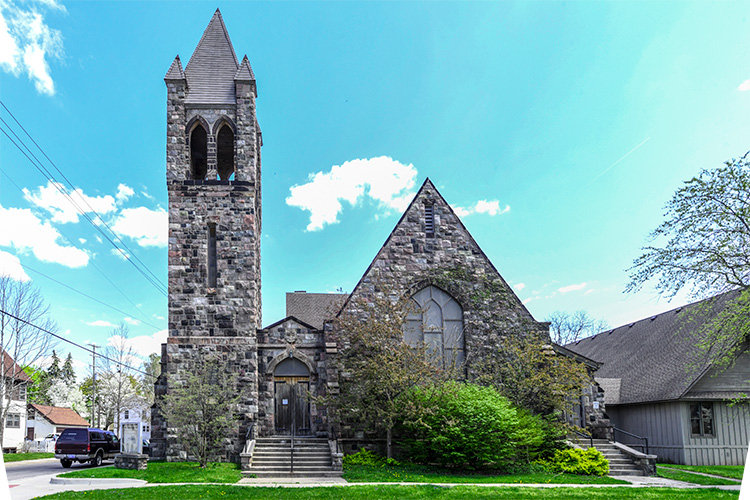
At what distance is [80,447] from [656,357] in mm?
24560

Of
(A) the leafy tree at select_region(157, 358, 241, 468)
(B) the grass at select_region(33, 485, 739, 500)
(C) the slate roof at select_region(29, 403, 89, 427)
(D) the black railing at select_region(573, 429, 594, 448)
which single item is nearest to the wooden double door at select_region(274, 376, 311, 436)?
(A) the leafy tree at select_region(157, 358, 241, 468)

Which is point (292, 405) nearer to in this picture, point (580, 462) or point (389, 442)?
point (389, 442)

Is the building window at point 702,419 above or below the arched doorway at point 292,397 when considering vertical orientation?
below

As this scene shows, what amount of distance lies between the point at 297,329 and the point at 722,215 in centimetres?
1443

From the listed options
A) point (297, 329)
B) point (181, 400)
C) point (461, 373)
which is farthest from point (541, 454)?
point (181, 400)

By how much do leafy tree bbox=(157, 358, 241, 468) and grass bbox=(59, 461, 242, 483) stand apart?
70 cm

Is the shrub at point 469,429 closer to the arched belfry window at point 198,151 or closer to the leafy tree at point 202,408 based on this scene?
the leafy tree at point 202,408

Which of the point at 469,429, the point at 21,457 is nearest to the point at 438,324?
the point at 469,429

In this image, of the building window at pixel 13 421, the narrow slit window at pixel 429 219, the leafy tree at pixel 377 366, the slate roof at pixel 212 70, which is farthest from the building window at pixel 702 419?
the building window at pixel 13 421

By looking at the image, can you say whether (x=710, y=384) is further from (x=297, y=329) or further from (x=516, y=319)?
(x=297, y=329)

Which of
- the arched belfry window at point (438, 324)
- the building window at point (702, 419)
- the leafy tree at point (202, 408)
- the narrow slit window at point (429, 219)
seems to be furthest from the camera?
the narrow slit window at point (429, 219)

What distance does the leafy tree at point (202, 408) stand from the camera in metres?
18.9

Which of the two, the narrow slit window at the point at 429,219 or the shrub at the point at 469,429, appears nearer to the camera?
the shrub at the point at 469,429

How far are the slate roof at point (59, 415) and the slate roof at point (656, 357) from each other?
1629 inches
